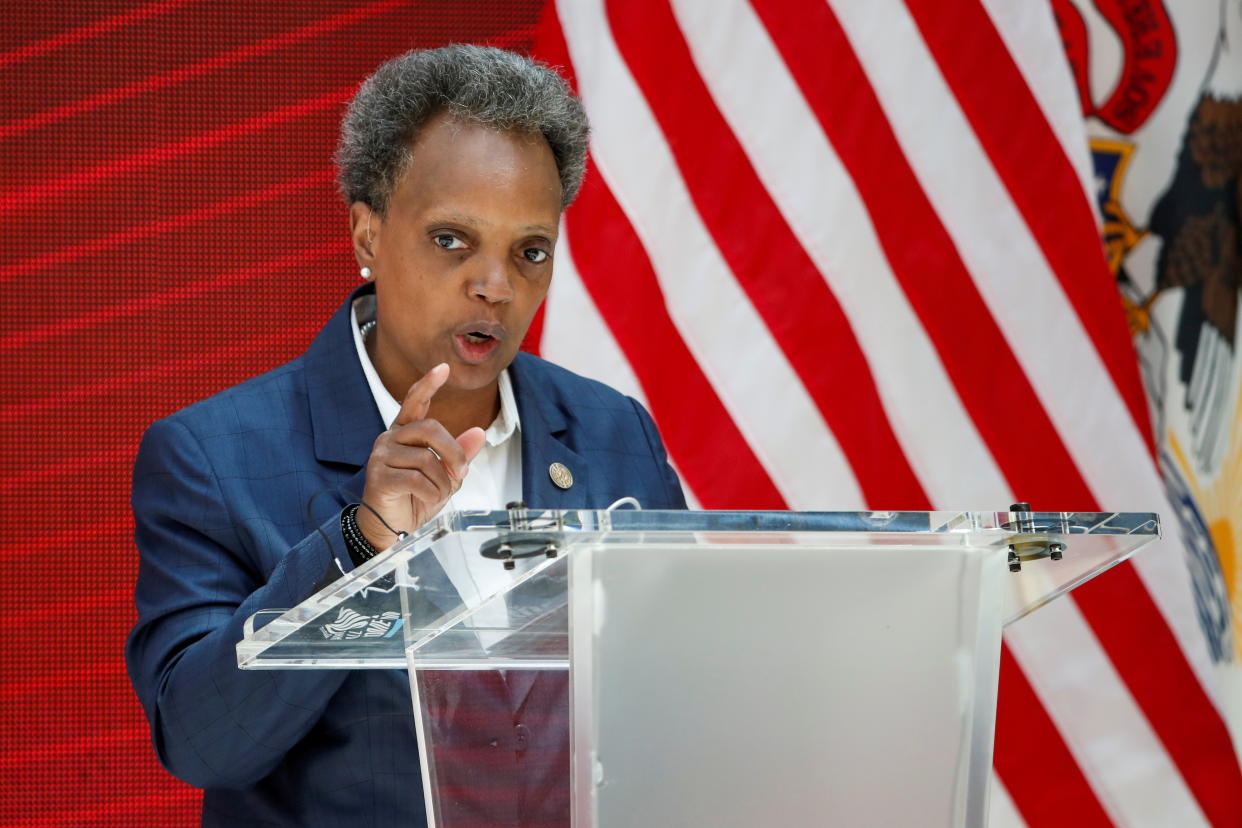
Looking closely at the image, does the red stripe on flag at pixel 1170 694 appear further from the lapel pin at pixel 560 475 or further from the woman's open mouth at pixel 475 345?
the woman's open mouth at pixel 475 345

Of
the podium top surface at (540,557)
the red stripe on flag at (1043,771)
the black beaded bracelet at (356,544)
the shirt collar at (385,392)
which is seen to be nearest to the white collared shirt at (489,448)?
the shirt collar at (385,392)

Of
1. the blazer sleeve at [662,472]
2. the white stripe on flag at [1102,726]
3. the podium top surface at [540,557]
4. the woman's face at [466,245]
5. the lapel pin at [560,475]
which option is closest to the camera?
the podium top surface at [540,557]

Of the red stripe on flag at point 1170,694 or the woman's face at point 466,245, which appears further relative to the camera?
the red stripe on flag at point 1170,694

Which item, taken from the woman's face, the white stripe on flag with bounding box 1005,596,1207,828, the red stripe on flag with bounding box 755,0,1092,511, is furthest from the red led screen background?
the white stripe on flag with bounding box 1005,596,1207,828

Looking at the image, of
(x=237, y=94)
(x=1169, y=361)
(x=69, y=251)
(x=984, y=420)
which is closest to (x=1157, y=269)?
(x=1169, y=361)

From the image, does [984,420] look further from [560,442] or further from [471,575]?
[471,575]

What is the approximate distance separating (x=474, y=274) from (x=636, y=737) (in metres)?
0.70

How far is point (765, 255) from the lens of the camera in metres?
2.52

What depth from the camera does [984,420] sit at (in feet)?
8.13

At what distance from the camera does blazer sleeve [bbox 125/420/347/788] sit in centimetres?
127

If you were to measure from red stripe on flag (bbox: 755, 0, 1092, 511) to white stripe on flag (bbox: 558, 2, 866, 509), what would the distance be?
0.25 metres

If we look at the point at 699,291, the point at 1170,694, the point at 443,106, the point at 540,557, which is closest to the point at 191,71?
the point at 699,291

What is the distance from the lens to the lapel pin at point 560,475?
5.46 feet

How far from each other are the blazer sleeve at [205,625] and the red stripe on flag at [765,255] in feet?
4.00
